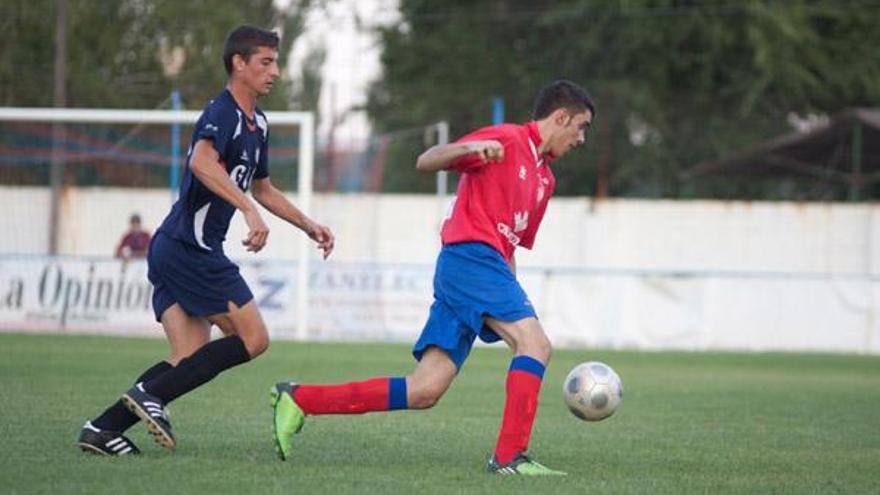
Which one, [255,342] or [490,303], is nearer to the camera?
[490,303]

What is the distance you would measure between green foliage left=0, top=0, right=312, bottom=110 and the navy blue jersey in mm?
21025

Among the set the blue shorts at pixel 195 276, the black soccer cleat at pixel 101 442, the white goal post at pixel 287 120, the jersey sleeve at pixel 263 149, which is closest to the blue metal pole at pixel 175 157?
the white goal post at pixel 287 120

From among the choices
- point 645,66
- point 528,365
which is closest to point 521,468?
point 528,365

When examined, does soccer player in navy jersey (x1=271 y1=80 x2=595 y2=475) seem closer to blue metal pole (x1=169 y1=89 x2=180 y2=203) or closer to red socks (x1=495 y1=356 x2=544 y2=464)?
red socks (x1=495 y1=356 x2=544 y2=464)

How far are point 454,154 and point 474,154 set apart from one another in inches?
4.0

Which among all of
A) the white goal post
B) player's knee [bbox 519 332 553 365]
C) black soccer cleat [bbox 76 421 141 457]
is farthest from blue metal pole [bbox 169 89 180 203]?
player's knee [bbox 519 332 553 365]

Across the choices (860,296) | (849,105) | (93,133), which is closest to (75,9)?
(93,133)

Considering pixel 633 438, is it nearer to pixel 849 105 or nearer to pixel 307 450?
pixel 307 450

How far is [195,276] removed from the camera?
8.25 meters

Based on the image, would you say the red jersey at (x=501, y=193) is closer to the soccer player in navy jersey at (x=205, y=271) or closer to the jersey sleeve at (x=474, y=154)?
the jersey sleeve at (x=474, y=154)

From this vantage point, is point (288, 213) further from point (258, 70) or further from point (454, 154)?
point (454, 154)

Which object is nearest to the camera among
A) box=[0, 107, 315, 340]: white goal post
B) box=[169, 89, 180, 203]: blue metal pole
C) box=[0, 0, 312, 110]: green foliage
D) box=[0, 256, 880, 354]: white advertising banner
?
box=[0, 107, 315, 340]: white goal post

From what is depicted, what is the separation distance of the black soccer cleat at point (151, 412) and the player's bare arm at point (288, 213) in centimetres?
117

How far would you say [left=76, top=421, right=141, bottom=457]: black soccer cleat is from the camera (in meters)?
8.17
